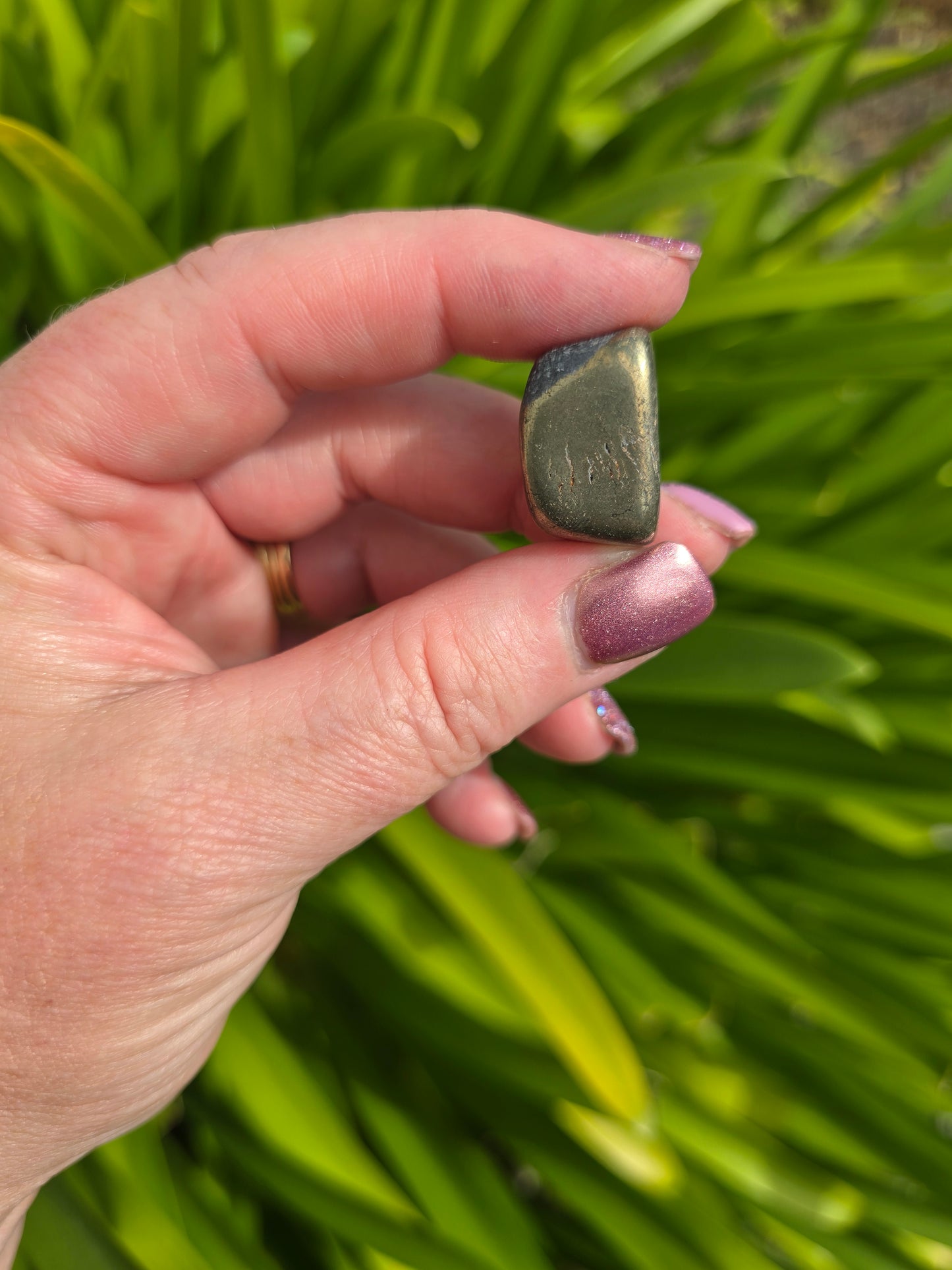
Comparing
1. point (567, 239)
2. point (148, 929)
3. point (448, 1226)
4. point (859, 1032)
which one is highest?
point (567, 239)

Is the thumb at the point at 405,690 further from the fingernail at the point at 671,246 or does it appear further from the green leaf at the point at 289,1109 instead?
the green leaf at the point at 289,1109

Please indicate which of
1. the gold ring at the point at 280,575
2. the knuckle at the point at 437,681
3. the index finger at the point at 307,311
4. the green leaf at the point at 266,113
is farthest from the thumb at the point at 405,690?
the green leaf at the point at 266,113

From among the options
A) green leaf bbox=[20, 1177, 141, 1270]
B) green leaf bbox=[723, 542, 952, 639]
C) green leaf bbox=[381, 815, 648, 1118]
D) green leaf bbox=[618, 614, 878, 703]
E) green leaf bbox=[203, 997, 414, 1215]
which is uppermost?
green leaf bbox=[723, 542, 952, 639]

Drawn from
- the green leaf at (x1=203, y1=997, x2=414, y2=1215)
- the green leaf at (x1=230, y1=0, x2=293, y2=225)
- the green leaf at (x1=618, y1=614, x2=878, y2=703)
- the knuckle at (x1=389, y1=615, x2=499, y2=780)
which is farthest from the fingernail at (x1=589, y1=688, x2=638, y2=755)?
the green leaf at (x1=230, y1=0, x2=293, y2=225)

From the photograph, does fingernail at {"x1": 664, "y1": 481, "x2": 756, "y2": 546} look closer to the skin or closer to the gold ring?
the skin

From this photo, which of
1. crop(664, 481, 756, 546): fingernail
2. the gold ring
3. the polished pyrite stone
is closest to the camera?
the polished pyrite stone

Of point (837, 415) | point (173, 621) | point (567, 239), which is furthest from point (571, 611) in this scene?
point (837, 415)

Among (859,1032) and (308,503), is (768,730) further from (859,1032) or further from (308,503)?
(308,503)
